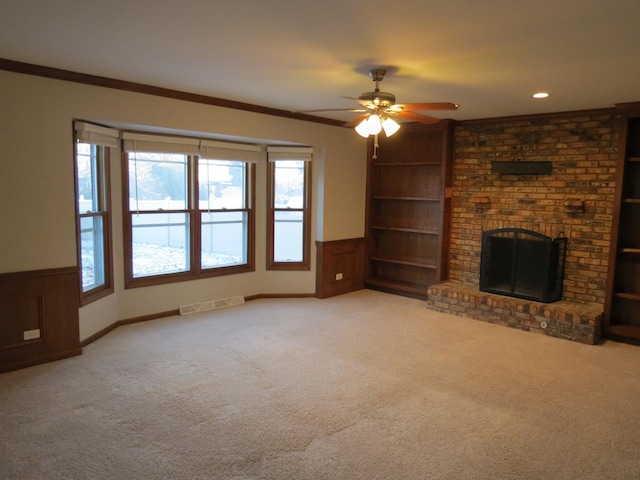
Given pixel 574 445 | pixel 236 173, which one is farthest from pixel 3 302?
pixel 574 445

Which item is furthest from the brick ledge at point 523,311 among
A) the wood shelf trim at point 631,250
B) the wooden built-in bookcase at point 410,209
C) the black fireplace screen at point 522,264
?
the wood shelf trim at point 631,250

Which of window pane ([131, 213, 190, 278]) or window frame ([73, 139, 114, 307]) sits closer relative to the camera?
window frame ([73, 139, 114, 307])

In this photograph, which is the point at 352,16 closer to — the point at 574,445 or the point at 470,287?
the point at 574,445

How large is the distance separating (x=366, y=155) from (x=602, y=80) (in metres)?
3.50

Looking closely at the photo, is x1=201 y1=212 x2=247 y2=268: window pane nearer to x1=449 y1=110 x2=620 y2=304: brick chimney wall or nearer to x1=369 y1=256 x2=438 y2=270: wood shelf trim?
x1=369 y1=256 x2=438 y2=270: wood shelf trim

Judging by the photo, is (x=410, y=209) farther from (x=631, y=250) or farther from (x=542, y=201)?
(x=631, y=250)

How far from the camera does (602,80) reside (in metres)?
3.74

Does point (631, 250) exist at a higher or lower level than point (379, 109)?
lower

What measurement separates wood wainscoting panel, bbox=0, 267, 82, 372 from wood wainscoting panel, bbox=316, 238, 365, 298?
10.3ft

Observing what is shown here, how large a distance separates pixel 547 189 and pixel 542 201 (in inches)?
5.9

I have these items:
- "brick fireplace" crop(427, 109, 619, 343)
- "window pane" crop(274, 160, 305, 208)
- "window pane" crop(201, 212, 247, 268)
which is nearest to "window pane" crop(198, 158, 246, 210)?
"window pane" crop(201, 212, 247, 268)

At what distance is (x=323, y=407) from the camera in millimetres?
3287

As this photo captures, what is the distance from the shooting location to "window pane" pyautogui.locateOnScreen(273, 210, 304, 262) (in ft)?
20.7

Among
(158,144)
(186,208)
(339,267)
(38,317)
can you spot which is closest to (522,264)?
(339,267)
